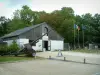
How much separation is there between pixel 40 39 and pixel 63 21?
1739cm

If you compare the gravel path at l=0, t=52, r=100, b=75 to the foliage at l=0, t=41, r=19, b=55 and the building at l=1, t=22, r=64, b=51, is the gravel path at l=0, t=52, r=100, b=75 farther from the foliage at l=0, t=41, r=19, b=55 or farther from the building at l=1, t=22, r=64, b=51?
the building at l=1, t=22, r=64, b=51

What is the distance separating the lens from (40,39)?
136 feet

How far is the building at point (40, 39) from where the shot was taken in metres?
39.0

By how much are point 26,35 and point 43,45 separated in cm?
498

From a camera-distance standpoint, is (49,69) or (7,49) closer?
(49,69)

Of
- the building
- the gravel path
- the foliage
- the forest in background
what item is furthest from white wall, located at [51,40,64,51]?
the gravel path

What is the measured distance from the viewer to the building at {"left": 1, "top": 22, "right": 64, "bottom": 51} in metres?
39.0

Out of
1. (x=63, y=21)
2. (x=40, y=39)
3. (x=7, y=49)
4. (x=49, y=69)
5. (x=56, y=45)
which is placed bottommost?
(x=49, y=69)

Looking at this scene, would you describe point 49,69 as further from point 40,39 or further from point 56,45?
point 56,45

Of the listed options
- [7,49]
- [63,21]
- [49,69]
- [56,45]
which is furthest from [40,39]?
[49,69]

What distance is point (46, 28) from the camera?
142ft

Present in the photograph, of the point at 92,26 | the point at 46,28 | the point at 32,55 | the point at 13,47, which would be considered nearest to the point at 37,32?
the point at 46,28

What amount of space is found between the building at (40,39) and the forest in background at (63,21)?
1210 centimetres

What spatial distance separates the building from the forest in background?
1210 centimetres
